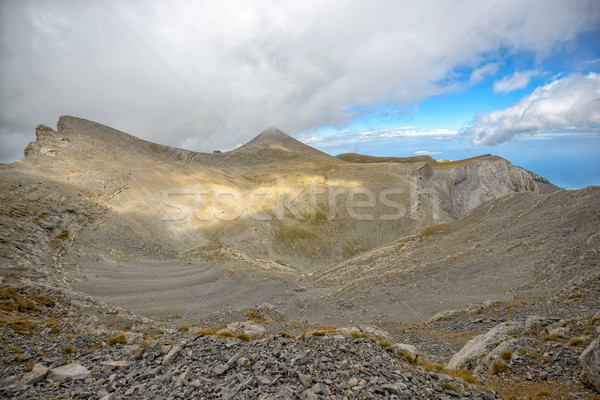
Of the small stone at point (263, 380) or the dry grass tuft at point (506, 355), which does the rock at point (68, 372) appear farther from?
the dry grass tuft at point (506, 355)

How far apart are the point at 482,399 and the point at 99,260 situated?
51415 mm

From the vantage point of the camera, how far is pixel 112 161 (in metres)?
75.4

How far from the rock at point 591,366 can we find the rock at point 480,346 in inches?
176

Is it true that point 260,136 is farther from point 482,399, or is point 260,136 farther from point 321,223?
point 482,399

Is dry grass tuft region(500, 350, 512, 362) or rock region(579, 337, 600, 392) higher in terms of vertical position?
rock region(579, 337, 600, 392)

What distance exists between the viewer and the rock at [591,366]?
9.82m

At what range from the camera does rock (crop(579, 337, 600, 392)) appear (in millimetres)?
9820

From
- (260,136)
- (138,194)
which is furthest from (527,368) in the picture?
(260,136)

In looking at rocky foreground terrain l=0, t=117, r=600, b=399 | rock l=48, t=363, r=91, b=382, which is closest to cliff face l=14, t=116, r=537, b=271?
rocky foreground terrain l=0, t=117, r=600, b=399

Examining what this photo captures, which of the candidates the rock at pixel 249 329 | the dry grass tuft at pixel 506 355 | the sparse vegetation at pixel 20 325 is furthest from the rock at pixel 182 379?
the dry grass tuft at pixel 506 355

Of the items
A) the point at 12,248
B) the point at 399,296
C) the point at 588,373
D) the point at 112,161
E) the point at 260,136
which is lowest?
the point at 399,296

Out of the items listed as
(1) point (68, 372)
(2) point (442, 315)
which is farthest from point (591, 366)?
(1) point (68, 372)

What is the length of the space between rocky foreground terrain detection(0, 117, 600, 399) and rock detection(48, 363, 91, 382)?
77mm

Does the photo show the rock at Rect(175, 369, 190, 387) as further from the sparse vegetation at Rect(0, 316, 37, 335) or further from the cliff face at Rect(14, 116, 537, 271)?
the cliff face at Rect(14, 116, 537, 271)
